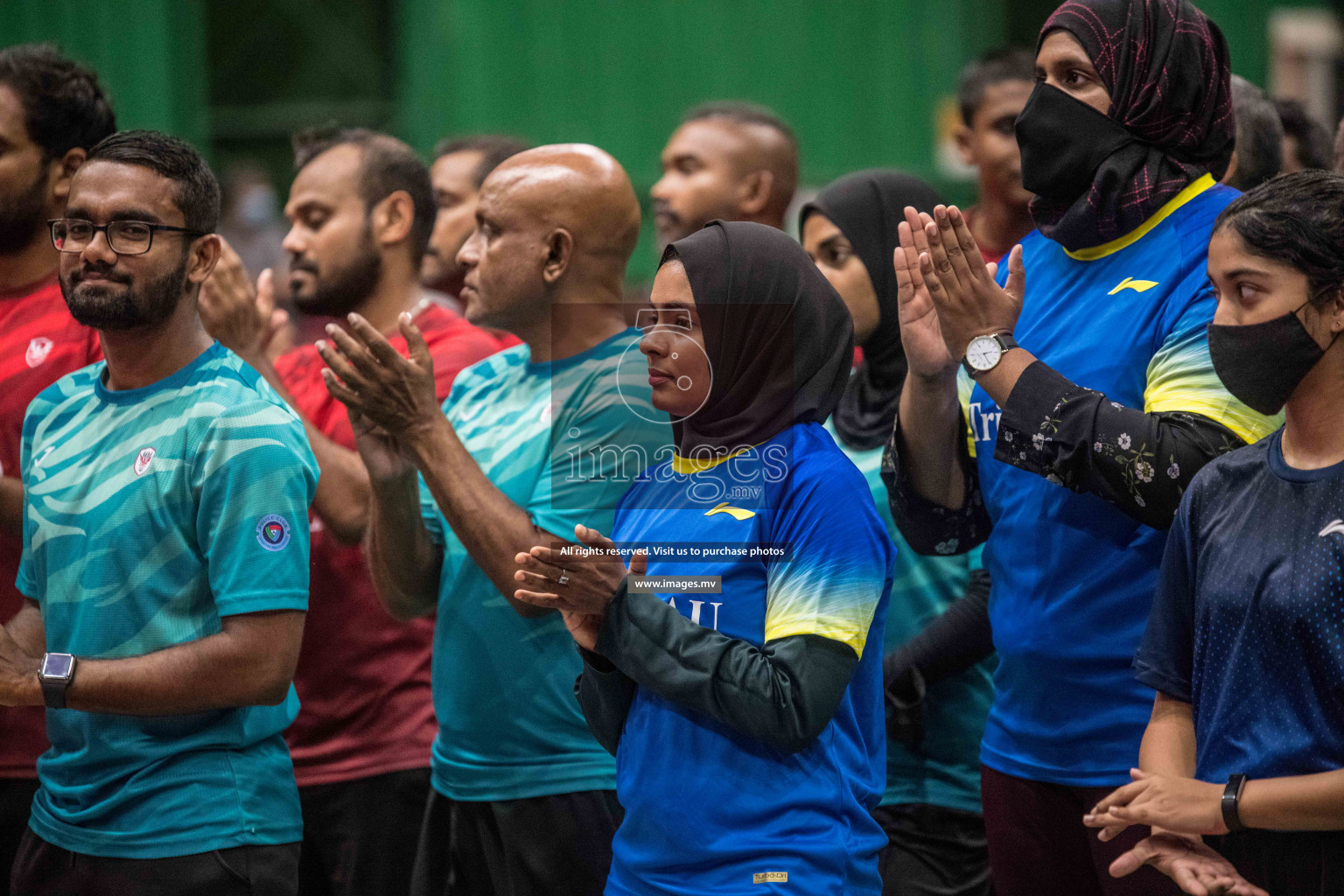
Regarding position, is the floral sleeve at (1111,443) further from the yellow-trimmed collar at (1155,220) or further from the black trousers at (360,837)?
A: the black trousers at (360,837)

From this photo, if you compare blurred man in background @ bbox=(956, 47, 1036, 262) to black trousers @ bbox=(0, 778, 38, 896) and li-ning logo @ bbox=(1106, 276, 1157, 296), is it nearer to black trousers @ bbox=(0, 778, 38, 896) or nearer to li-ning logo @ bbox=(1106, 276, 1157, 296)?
li-ning logo @ bbox=(1106, 276, 1157, 296)

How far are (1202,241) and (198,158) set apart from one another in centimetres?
198

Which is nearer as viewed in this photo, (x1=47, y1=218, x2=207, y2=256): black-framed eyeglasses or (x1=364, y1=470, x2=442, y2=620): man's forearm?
(x1=47, y1=218, x2=207, y2=256): black-framed eyeglasses

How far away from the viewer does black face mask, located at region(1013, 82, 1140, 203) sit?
8.23 ft

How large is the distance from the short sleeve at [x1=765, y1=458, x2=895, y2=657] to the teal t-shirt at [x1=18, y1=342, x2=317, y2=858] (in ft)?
3.25

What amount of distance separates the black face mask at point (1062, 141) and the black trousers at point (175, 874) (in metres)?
1.91

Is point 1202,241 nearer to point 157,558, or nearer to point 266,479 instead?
point 266,479

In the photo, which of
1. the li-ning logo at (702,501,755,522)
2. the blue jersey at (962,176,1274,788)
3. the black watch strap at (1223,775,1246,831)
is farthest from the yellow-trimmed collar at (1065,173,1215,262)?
the black watch strap at (1223,775,1246,831)

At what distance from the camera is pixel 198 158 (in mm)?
2844

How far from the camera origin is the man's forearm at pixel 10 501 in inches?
118

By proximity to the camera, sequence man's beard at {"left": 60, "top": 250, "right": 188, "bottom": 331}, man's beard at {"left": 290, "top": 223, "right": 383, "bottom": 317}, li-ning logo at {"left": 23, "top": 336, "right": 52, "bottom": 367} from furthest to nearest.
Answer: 1. man's beard at {"left": 290, "top": 223, "right": 383, "bottom": 317}
2. li-ning logo at {"left": 23, "top": 336, "right": 52, "bottom": 367}
3. man's beard at {"left": 60, "top": 250, "right": 188, "bottom": 331}

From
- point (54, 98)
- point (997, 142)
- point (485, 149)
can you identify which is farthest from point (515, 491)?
point (997, 142)

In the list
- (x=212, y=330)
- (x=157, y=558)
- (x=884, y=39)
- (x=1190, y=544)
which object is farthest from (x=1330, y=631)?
(x=884, y=39)

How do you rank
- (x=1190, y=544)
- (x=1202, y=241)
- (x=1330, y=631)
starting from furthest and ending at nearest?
1. (x=1202, y=241)
2. (x=1190, y=544)
3. (x=1330, y=631)
